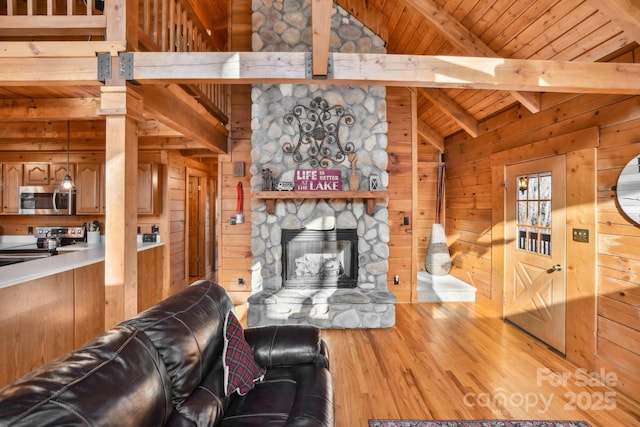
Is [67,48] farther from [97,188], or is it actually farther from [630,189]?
[630,189]

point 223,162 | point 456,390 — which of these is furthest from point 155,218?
point 456,390

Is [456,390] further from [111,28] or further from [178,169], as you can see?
[178,169]

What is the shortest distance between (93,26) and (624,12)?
143 inches

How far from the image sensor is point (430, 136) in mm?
5387

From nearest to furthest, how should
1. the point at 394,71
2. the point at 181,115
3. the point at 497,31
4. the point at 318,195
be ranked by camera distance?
the point at 394,71 < the point at 181,115 < the point at 497,31 < the point at 318,195

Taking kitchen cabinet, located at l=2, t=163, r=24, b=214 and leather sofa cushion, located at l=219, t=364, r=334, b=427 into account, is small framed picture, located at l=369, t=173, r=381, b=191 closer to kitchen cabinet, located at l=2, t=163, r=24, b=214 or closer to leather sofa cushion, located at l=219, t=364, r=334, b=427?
leather sofa cushion, located at l=219, t=364, r=334, b=427

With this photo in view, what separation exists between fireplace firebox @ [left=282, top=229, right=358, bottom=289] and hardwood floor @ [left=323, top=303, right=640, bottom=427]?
672 millimetres

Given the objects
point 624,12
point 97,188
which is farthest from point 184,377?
point 97,188

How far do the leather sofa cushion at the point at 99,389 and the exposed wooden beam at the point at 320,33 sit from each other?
73.3 inches

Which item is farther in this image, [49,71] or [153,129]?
[153,129]

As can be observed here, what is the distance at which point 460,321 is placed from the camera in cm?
370

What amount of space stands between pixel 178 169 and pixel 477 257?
16.5ft

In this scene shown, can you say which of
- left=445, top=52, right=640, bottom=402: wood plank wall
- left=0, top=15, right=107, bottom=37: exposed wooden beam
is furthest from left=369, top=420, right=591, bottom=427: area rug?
left=0, top=15, right=107, bottom=37: exposed wooden beam

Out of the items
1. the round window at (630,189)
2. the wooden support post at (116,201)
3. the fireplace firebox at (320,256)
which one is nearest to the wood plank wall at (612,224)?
the round window at (630,189)
